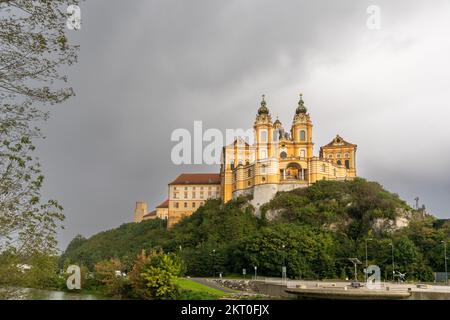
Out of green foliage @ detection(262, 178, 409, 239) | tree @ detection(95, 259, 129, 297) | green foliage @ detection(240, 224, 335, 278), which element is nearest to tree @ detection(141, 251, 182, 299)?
tree @ detection(95, 259, 129, 297)

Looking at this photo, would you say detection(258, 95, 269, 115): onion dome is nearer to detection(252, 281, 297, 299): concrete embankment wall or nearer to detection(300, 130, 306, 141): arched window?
detection(300, 130, 306, 141): arched window

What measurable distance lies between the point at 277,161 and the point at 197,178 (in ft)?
83.7

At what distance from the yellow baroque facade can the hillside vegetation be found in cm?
300

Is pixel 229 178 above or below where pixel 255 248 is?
above

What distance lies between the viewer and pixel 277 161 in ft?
279

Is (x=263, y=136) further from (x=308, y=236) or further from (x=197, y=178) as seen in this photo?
(x=308, y=236)

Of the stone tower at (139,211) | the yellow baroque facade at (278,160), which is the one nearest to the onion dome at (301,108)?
the yellow baroque facade at (278,160)

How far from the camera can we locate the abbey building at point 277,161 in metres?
84.3

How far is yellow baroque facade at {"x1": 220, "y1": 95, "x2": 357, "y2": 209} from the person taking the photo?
8431 cm
